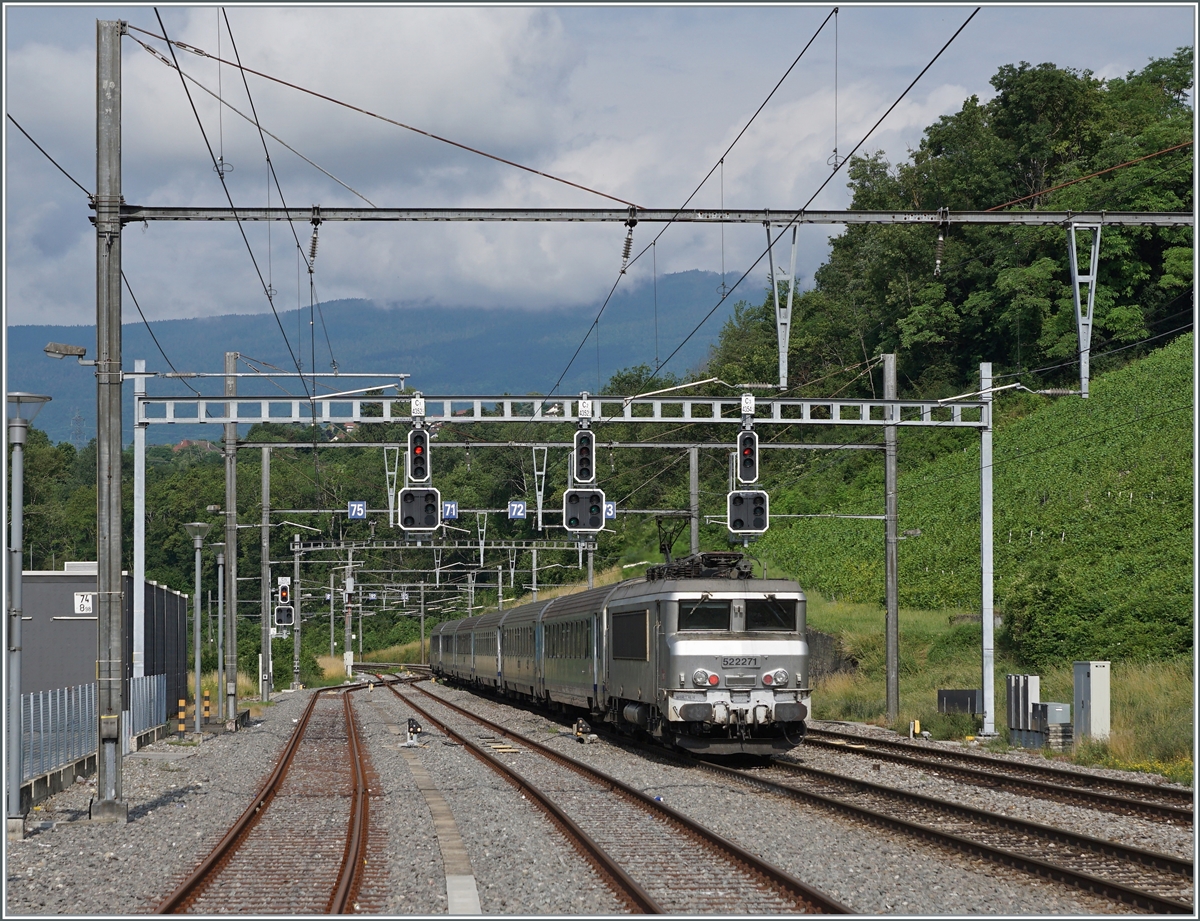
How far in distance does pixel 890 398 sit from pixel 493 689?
967 inches

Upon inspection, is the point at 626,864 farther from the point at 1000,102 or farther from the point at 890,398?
the point at 1000,102

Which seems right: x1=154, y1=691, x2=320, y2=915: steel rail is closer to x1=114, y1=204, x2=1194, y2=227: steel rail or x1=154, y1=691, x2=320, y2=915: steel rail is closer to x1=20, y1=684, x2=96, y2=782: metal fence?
x1=20, y1=684, x2=96, y2=782: metal fence

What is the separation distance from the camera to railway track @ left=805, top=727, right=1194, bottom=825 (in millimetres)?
15773

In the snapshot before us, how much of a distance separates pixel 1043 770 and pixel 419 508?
1147cm

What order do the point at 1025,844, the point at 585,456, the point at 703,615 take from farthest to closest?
the point at 585,456
the point at 703,615
the point at 1025,844

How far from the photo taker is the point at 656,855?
42.5ft

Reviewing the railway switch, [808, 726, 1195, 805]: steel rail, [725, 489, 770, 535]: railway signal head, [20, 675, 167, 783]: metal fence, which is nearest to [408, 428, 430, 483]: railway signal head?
[725, 489, 770, 535]: railway signal head

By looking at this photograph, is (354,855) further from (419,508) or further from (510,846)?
(419,508)

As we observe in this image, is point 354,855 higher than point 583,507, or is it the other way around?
point 583,507

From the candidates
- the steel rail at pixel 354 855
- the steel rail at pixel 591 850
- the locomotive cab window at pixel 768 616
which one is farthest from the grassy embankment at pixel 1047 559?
the steel rail at pixel 354 855

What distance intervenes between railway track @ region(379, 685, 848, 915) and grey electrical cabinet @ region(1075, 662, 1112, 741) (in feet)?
29.2

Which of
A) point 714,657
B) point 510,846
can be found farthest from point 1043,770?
point 510,846

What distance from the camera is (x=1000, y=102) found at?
7781 centimetres

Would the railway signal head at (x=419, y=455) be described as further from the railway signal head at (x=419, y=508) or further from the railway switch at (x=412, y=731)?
the railway switch at (x=412, y=731)
